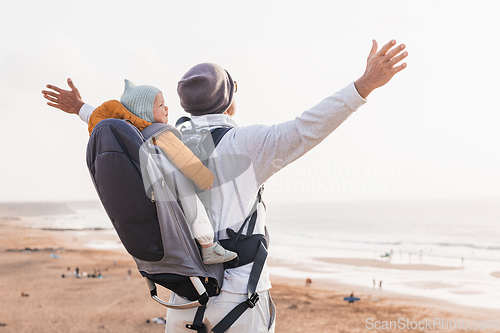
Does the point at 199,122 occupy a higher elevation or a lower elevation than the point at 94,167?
higher

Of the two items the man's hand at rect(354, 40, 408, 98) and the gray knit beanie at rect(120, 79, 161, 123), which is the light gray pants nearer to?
the gray knit beanie at rect(120, 79, 161, 123)

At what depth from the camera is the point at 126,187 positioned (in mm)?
1471

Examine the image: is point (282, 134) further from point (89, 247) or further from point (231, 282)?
point (89, 247)

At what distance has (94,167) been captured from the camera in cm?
157

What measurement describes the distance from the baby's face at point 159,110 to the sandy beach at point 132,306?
31.5ft

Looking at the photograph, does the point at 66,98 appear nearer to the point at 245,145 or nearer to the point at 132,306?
the point at 245,145

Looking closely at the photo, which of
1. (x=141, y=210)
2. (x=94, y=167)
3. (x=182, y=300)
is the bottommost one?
(x=182, y=300)

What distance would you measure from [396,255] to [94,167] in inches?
1097

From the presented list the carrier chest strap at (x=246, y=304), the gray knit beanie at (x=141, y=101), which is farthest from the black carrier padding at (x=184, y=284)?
the gray knit beanie at (x=141, y=101)

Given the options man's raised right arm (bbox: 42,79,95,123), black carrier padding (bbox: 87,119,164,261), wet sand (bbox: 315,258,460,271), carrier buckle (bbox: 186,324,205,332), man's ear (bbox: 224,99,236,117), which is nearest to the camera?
black carrier padding (bbox: 87,119,164,261)

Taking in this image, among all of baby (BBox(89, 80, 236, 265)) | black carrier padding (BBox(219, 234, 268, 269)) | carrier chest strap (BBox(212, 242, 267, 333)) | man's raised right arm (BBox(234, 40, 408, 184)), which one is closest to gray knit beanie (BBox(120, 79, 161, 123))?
baby (BBox(89, 80, 236, 265))

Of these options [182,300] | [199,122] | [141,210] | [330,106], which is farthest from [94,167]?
[330,106]

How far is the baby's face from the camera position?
1.80 meters

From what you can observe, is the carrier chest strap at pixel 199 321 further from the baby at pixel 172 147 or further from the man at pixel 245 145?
the baby at pixel 172 147
